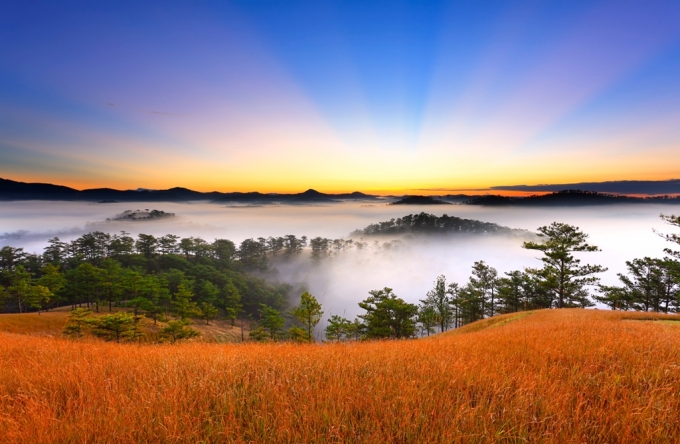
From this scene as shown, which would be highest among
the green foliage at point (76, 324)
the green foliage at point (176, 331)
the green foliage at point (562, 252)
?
the green foliage at point (562, 252)

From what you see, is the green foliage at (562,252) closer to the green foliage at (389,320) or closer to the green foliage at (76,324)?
the green foliage at (389,320)

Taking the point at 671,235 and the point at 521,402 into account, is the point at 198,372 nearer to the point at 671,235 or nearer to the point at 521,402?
the point at 521,402

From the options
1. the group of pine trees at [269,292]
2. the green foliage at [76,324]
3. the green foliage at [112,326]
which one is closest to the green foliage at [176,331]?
the group of pine trees at [269,292]

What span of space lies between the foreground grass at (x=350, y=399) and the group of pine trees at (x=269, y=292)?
101 feet

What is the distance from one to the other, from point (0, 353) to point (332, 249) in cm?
19415

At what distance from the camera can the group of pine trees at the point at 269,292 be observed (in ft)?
120

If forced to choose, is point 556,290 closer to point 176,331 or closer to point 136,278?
point 176,331

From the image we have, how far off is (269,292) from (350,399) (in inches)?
3848

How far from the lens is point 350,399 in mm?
3051

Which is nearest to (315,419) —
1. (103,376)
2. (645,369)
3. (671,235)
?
(103,376)

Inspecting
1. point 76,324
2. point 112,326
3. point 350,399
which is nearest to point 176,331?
point 112,326

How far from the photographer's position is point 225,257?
405 ft

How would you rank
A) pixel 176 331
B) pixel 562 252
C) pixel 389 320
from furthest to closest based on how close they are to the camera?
pixel 176 331 → pixel 389 320 → pixel 562 252

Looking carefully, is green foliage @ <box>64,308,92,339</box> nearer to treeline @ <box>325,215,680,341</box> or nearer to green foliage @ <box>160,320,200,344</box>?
green foliage @ <box>160,320,200,344</box>
